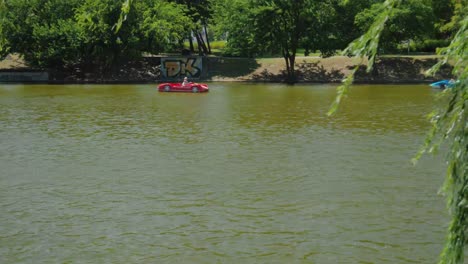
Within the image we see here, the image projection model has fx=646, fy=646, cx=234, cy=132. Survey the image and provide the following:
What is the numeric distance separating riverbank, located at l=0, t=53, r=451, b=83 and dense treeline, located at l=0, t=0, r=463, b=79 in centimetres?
135

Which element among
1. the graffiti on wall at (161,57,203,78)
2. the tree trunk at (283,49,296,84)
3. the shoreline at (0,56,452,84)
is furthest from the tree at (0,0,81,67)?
the tree trunk at (283,49,296,84)

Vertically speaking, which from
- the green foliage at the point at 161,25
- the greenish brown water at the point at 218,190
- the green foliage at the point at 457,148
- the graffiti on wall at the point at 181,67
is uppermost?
the green foliage at the point at 161,25

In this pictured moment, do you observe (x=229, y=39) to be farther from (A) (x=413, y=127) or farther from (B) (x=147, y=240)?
(B) (x=147, y=240)

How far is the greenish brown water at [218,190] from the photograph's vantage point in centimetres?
1072

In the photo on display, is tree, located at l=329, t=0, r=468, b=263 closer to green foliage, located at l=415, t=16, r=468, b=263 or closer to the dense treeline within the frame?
green foliage, located at l=415, t=16, r=468, b=263

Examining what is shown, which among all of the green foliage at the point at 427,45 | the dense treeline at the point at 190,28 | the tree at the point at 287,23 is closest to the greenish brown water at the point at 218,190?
the dense treeline at the point at 190,28

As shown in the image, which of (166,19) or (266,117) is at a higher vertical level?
(166,19)

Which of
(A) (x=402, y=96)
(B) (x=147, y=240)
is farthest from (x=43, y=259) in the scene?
(A) (x=402, y=96)

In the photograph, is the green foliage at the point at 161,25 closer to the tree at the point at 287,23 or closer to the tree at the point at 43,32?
the tree at the point at 43,32

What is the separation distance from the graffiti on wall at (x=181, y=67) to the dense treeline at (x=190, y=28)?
161cm

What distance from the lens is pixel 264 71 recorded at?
2391 inches

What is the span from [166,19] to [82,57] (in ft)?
30.8

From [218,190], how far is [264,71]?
46.8m

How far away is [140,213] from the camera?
12.8 metres
